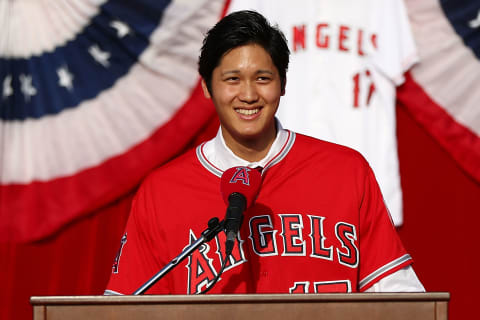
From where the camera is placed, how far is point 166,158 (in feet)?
8.91

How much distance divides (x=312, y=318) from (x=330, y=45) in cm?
179

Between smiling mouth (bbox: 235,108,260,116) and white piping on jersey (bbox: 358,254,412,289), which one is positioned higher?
smiling mouth (bbox: 235,108,260,116)

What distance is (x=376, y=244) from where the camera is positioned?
4.91 feet

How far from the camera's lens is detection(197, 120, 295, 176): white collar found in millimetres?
1627

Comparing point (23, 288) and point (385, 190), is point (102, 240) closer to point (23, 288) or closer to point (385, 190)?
point (23, 288)

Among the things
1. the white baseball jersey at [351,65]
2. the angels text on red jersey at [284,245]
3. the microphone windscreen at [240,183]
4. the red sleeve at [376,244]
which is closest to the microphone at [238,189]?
the microphone windscreen at [240,183]

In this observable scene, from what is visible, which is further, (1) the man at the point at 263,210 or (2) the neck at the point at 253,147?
(2) the neck at the point at 253,147

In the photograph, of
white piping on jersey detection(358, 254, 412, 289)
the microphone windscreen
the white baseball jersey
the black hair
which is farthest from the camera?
the white baseball jersey

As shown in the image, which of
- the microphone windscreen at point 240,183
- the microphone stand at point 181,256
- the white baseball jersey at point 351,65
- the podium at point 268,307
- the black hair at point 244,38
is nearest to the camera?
the podium at point 268,307

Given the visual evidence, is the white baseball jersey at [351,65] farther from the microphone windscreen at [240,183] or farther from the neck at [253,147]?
the microphone windscreen at [240,183]

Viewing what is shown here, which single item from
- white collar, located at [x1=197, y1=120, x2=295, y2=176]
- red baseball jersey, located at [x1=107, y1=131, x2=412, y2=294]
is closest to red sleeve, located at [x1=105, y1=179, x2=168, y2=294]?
red baseball jersey, located at [x1=107, y1=131, x2=412, y2=294]

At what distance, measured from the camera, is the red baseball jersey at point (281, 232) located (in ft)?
4.82

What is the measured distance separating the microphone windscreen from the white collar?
0.95 ft

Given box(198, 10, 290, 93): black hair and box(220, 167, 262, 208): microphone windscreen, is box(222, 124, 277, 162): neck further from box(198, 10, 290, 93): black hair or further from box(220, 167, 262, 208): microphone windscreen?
box(220, 167, 262, 208): microphone windscreen
